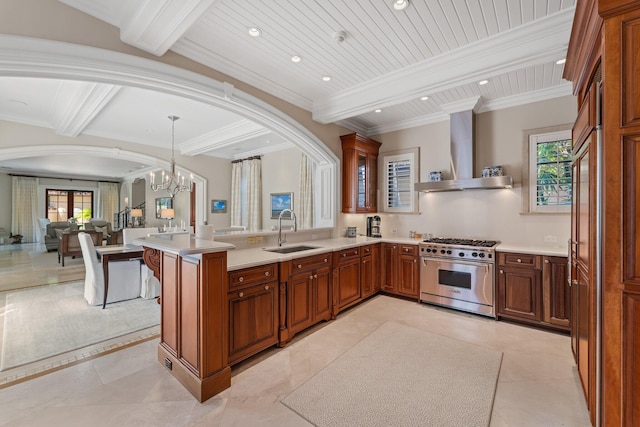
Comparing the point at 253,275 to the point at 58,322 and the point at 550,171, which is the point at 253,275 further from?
the point at 550,171

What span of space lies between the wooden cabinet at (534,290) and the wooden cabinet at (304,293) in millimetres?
2173

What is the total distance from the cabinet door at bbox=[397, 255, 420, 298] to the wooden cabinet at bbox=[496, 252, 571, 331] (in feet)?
3.40

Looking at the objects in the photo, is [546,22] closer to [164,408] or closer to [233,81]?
[233,81]

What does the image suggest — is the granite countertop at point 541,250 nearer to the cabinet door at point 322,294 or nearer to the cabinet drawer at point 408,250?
the cabinet drawer at point 408,250

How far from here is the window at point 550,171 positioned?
3.49 meters

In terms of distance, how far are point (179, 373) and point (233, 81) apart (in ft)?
9.66

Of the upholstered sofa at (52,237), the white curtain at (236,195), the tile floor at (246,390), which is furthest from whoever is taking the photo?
the upholstered sofa at (52,237)

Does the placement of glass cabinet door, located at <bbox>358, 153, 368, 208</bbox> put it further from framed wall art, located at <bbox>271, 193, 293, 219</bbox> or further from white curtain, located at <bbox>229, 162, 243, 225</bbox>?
white curtain, located at <bbox>229, 162, 243, 225</bbox>

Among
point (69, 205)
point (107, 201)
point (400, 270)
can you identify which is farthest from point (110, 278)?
point (69, 205)

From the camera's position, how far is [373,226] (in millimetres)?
4918

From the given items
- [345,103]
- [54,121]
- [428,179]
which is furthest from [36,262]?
[428,179]

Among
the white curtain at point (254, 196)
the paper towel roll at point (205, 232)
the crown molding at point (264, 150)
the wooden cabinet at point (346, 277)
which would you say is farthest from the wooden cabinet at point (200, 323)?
the white curtain at point (254, 196)

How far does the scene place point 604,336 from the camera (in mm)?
1445

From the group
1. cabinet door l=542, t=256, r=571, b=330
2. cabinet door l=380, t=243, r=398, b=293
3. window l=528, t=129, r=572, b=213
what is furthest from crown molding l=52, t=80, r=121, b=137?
cabinet door l=542, t=256, r=571, b=330
